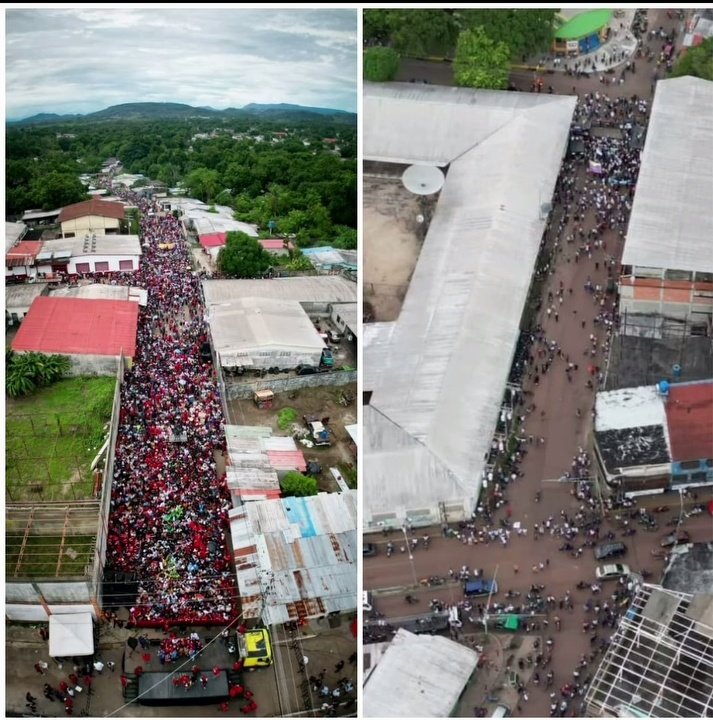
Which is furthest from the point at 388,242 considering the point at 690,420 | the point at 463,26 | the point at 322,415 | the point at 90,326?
the point at 690,420

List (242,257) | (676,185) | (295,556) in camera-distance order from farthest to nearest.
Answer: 1. (676,185)
2. (242,257)
3. (295,556)

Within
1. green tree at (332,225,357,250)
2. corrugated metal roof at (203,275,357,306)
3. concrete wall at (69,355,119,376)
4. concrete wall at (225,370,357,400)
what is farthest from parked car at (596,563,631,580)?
concrete wall at (69,355,119,376)

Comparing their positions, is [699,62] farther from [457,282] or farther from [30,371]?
[30,371]

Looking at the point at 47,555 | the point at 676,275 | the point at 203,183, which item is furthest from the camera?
the point at 676,275

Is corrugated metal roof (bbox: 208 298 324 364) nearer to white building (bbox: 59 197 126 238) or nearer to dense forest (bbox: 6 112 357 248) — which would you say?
dense forest (bbox: 6 112 357 248)

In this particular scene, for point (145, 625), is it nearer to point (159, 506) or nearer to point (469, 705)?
point (159, 506)

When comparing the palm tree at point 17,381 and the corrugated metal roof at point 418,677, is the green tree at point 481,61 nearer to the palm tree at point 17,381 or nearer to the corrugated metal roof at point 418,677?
the palm tree at point 17,381

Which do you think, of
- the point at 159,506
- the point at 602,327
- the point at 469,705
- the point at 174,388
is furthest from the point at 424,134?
the point at 469,705

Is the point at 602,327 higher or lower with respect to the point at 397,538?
higher

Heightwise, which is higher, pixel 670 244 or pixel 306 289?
pixel 670 244
